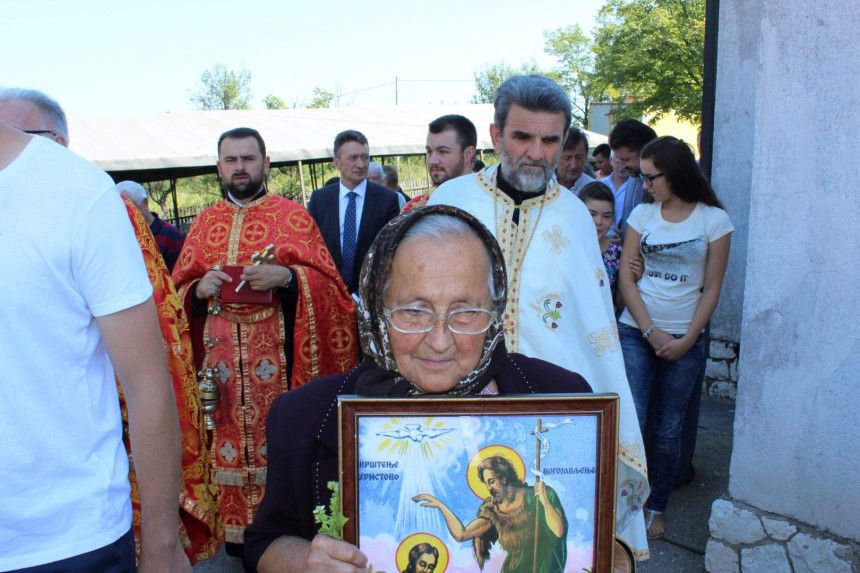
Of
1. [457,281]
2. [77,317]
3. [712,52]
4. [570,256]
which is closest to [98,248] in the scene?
[77,317]

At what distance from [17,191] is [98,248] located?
200 millimetres

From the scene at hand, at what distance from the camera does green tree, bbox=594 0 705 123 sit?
2172 centimetres

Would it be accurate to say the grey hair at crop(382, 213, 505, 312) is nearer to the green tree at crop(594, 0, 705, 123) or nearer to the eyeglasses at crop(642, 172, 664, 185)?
the eyeglasses at crop(642, 172, 664, 185)

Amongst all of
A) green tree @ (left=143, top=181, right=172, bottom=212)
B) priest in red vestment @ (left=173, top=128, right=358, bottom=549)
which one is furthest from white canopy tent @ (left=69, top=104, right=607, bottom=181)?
priest in red vestment @ (left=173, top=128, right=358, bottom=549)

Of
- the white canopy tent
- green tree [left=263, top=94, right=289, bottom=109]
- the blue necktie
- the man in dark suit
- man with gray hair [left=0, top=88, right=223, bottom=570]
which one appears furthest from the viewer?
green tree [left=263, top=94, right=289, bottom=109]

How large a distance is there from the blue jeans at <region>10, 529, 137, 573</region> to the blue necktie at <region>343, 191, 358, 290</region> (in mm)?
4697

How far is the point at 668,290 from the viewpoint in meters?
4.03

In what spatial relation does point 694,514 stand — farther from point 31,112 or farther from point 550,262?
point 31,112

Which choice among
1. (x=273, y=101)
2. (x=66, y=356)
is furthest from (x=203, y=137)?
(x=273, y=101)

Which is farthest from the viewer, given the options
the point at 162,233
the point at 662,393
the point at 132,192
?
the point at 162,233

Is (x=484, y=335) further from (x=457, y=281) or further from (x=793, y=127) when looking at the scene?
(x=793, y=127)

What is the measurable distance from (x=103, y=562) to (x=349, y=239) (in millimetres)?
5169

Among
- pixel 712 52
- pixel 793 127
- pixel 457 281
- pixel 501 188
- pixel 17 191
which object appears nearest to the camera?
pixel 17 191

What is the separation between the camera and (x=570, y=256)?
3.01 metres
